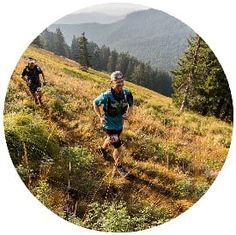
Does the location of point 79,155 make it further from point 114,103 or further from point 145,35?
point 145,35

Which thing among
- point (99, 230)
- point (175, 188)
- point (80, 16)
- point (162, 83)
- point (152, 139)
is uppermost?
point (80, 16)

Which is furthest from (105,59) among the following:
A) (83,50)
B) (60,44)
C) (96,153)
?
(96,153)

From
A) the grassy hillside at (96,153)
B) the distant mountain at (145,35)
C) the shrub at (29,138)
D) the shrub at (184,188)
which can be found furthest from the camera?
the distant mountain at (145,35)

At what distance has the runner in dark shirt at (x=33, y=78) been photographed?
1170 cm

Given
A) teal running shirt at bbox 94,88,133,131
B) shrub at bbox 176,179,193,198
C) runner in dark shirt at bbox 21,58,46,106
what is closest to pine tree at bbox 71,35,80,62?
runner in dark shirt at bbox 21,58,46,106

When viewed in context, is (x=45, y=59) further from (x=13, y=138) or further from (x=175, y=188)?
(x=175, y=188)

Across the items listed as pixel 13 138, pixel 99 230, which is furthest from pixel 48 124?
pixel 99 230

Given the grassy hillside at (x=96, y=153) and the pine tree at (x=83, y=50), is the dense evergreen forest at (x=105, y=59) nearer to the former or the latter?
the pine tree at (x=83, y=50)

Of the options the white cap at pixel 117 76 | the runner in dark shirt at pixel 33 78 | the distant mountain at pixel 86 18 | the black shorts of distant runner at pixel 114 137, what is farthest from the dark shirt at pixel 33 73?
the black shorts of distant runner at pixel 114 137

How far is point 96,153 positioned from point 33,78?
6.33ft

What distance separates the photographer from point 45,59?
11859 millimetres

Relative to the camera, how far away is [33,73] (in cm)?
1178

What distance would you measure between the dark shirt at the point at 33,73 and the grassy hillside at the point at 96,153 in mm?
119

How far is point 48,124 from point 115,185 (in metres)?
1.76
